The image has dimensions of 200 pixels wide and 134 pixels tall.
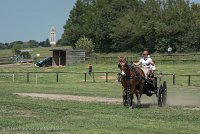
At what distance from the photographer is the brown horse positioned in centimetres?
1830

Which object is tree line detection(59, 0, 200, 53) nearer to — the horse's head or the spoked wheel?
the spoked wheel

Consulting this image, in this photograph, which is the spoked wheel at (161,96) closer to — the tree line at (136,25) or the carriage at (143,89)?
the carriage at (143,89)

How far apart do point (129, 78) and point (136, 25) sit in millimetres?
99513

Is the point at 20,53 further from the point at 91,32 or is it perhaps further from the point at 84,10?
the point at 84,10

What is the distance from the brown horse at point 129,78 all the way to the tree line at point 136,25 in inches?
3296

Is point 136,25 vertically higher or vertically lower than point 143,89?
higher

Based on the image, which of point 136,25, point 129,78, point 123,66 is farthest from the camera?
point 136,25

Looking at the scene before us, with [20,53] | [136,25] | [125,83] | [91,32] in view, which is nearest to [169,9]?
[136,25]

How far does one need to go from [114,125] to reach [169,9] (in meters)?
103

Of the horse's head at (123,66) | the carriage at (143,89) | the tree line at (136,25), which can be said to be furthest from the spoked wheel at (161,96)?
the tree line at (136,25)

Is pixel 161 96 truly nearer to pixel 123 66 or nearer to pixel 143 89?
pixel 143 89

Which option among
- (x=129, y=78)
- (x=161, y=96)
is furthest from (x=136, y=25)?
(x=129, y=78)

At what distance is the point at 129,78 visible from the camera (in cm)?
1867

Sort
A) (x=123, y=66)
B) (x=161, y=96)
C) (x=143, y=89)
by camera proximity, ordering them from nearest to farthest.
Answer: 1. (x=123, y=66)
2. (x=143, y=89)
3. (x=161, y=96)
